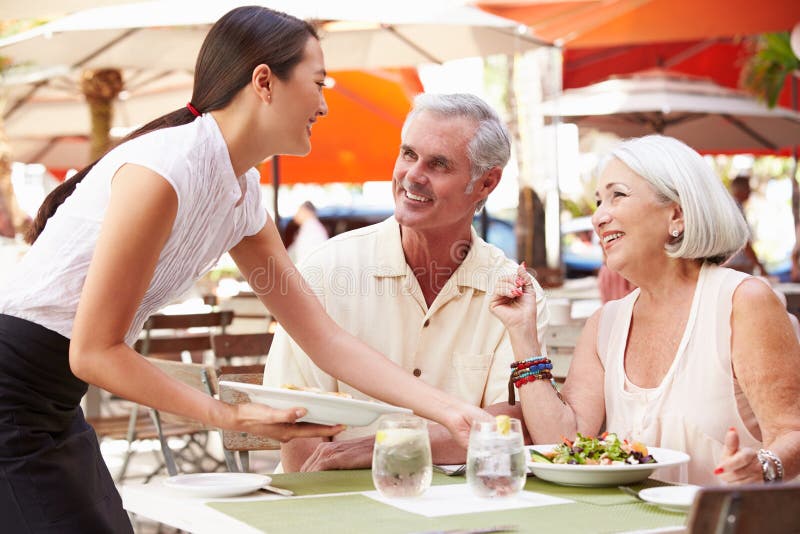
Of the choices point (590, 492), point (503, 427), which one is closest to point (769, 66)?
point (590, 492)

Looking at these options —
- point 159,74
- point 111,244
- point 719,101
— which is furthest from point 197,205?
point 159,74

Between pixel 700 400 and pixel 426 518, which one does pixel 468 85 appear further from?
pixel 426 518

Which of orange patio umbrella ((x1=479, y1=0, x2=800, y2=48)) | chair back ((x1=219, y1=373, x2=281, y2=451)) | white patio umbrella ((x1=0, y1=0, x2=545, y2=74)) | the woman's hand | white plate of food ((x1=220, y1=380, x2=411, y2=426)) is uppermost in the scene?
orange patio umbrella ((x1=479, y1=0, x2=800, y2=48))

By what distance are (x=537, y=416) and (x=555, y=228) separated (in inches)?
285

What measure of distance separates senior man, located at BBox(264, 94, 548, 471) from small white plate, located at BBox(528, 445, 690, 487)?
0.73 m

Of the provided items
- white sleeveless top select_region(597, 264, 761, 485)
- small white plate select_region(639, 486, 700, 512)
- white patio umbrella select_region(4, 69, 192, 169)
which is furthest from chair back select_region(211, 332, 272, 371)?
white patio umbrella select_region(4, 69, 192, 169)

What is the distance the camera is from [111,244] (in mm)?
1975

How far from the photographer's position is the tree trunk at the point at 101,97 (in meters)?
11.1

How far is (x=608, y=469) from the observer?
7.20 feet

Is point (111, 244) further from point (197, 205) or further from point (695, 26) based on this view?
point (695, 26)

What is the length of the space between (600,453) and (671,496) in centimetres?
26

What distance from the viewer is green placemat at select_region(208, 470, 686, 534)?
1.88m

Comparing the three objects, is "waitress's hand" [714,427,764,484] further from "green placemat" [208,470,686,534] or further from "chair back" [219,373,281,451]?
"chair back" [219,373,281,451]

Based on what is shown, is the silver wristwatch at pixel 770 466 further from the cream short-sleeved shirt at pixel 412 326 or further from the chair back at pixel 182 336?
the chair back at pixel 182 336
